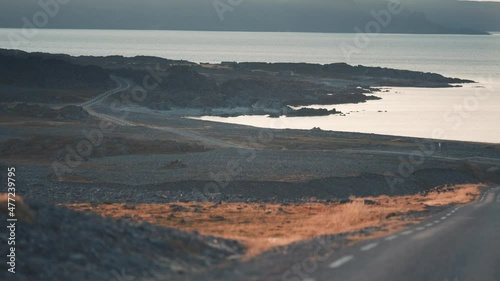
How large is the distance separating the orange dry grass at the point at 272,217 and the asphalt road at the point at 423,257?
117 cm

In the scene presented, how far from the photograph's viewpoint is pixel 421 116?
113312 millimetres

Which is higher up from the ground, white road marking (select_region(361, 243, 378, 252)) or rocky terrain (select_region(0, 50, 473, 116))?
rocky terrain (select_region(0, 50, 473, 116))

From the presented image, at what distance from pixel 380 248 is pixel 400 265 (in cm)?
210

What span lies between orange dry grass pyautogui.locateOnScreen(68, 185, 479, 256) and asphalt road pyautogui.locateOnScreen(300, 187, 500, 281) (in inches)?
45.9

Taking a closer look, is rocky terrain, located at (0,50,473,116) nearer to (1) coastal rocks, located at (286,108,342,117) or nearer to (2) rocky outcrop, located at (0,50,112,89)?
(2) rocky outcrop, located at (0,50,112,89)

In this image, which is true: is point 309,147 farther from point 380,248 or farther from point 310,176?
point 380,248

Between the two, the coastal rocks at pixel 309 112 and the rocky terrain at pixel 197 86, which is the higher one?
the rocky terrain at pixel 197 86

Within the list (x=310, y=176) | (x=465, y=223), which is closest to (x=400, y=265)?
(x=465, y=223)

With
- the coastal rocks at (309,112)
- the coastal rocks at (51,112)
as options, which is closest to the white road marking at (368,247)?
the coastal rocks at (51,112)

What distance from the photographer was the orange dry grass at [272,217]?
2227 cm

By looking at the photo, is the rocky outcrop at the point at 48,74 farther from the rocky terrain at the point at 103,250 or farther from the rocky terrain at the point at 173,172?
the rocky terrain at the point at 103,250

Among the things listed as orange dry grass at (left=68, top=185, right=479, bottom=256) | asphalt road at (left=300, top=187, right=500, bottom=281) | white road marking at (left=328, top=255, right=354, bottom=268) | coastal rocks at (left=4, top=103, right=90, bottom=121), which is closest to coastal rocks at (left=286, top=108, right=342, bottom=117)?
coastal rocks at (left=4, top=103, right=90, bottom=121)

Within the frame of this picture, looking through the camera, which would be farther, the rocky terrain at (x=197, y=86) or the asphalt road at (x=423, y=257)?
the rocky terrain at (x=197, y=86)

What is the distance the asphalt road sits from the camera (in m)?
14.2
